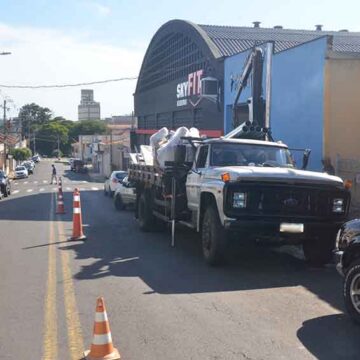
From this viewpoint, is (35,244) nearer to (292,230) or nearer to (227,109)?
(292,230)

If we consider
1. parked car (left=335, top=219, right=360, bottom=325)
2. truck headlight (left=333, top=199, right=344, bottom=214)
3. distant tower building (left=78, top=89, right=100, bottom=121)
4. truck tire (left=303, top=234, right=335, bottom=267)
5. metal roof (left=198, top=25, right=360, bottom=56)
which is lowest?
truck tire (left=303, top=234, right=335, bottom=267)

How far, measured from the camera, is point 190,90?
3938 cm

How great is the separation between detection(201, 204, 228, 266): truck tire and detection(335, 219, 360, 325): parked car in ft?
8.92

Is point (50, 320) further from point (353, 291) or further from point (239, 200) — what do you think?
point (239, 200)

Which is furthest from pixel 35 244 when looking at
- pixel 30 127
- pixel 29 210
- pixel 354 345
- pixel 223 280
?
pixel 30 127

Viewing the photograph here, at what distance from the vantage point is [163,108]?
47.0 m

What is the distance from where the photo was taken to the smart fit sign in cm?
3709

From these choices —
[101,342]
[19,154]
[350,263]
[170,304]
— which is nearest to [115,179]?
[170,304]

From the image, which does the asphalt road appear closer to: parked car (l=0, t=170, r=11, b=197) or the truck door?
the truck door

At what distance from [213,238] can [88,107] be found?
165652 mm

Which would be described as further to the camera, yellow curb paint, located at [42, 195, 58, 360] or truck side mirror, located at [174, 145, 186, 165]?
truck side mirror, located at [174, 145, 186, 165]

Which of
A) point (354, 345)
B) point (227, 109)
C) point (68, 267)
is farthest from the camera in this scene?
point (227, 109)

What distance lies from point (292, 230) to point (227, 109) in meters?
22.0

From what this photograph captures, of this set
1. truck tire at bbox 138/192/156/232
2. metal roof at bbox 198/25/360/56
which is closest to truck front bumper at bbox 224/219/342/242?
truck tire at bbox 138/192/156/232
